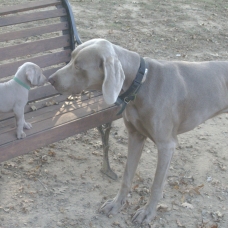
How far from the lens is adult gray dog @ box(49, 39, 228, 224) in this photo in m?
2.96

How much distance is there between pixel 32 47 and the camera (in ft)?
13.6

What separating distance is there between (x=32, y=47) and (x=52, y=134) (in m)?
1.13

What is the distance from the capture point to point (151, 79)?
3.21m

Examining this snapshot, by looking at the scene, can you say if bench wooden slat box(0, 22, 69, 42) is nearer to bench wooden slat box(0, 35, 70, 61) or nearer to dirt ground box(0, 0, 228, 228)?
bench wooden slat box(0, 35, 70, 61)

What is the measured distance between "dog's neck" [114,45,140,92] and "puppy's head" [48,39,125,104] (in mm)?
107

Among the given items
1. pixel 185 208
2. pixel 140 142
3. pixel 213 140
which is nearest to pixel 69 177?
pixel 140 142

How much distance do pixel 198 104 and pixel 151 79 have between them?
0.55m

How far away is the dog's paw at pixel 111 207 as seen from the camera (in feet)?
12.0

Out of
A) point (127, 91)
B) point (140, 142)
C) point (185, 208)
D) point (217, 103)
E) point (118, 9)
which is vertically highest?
point (127, 91)

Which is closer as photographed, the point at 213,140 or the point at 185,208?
the point at 185,208

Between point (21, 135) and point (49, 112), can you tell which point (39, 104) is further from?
point (21, 135)

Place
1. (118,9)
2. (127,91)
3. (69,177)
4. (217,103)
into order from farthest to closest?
(118,9)
(69,177)
(217,103)
(127,91)

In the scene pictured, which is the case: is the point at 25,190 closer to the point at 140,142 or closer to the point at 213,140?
the point at 140,142

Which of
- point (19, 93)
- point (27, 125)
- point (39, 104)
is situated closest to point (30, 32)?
point (39, 104)
